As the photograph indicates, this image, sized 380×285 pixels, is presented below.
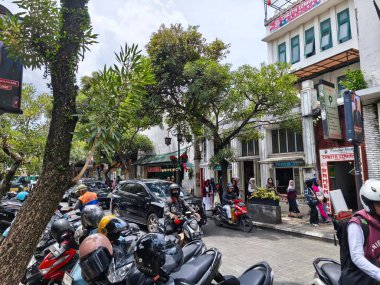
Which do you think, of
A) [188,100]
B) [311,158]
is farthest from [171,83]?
[311,158]

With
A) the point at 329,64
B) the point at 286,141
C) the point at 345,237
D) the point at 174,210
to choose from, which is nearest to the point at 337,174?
the point at 286,141

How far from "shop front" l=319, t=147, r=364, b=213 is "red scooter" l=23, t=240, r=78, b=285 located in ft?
34.9

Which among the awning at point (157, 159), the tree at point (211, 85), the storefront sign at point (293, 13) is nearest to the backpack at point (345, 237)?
the tree at point (211, 85)

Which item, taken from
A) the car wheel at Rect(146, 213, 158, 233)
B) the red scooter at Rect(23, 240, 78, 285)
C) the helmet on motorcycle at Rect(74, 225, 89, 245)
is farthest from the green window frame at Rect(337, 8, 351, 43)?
the red scooter at Rect(23, 240, 78, 285)

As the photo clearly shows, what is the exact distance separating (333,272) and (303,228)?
702 cm

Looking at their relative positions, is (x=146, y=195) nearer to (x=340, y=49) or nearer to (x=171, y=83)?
(x=171, y=83)

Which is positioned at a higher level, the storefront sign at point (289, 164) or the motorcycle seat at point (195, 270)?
the storefront sign at point (289, 164)

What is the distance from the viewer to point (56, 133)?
2.29 metres

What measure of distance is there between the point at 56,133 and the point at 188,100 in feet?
35.4

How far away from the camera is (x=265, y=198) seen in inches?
421

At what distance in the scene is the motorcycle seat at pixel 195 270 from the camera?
2.41 m

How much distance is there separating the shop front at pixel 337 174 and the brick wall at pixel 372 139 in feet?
3.99

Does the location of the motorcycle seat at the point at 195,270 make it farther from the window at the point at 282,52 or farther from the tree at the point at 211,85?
the window at the point at 282,52

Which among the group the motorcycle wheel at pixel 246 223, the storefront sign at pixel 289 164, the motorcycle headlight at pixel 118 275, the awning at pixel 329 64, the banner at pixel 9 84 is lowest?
the motorcycle wheel at pixel 246 223
